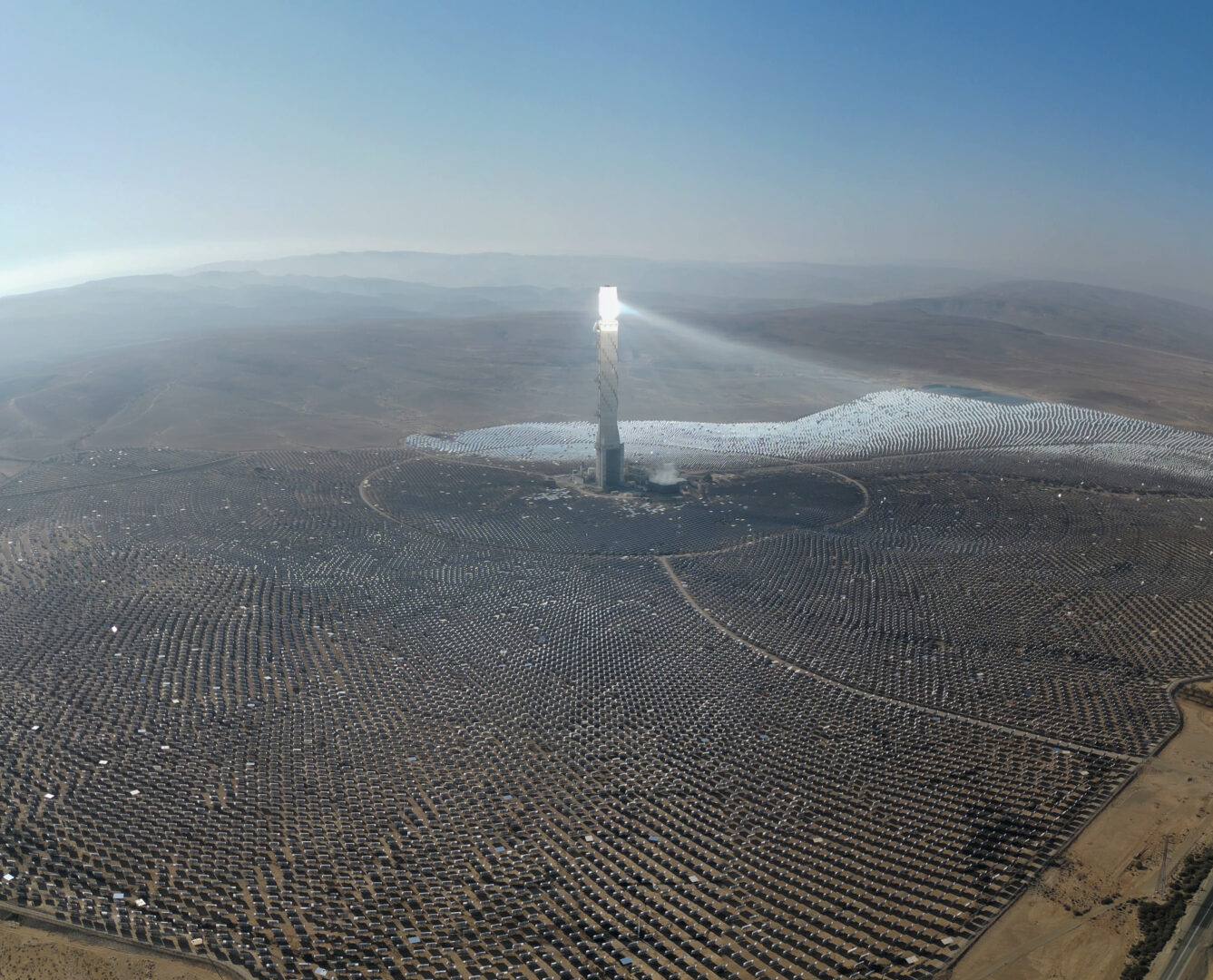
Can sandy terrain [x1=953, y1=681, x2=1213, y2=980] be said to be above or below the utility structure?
below

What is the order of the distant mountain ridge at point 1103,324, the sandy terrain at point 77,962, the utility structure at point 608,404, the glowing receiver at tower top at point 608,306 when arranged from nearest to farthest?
1. the sandy terrain at point 77,962
2. the glowing receiver at tower top at point 608,306
3. the utility structure at point 608,404
4. the distant mountain ridge at point 1103,324

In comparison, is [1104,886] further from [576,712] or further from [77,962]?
[77,962]

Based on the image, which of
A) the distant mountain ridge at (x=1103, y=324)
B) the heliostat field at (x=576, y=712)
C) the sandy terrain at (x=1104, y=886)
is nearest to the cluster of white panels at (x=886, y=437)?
the heliostat field at (x=576, y=712)

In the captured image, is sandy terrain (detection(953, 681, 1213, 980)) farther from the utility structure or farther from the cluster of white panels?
the cluster of white panels

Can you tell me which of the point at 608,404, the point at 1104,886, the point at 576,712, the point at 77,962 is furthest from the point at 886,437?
the point at 77,962

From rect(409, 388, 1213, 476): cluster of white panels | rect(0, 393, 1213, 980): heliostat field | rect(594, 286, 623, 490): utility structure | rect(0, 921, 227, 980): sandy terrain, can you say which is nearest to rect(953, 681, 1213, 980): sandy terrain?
rect(0, 393, 1213, 980): heliostat field

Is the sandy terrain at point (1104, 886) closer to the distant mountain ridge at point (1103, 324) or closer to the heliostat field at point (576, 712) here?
the heliostat field at point (576, 712)
